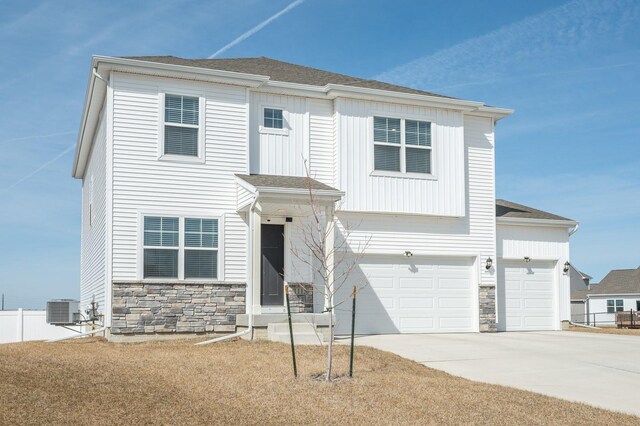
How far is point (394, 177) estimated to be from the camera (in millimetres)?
18297

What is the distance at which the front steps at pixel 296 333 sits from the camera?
14.8 metres

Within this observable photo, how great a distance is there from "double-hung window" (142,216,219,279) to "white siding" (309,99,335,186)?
3.13m

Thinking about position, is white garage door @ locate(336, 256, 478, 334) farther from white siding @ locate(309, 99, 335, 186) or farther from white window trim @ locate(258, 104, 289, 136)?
white window trim @ locate(258, 104, 289, 136)

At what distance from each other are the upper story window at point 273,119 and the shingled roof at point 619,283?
34.8m

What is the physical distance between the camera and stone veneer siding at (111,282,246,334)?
50.4ft

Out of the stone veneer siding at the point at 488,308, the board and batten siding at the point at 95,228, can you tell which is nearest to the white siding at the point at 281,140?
the board and batten siding at the point at 95,228

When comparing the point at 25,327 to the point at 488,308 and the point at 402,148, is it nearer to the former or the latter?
the point at 402,148

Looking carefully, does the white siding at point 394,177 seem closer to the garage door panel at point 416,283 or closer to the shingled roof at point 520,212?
the garage door panel at point 416,283

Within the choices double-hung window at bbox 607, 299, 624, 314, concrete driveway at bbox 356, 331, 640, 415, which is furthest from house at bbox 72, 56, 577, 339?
double-hung window at bbox 607, 299, 624, 314

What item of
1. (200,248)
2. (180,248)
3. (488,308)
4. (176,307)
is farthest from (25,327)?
(488,308)

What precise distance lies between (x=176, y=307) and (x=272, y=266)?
2.53 m

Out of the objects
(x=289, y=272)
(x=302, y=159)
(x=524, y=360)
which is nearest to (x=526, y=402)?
(x=524, y=360)

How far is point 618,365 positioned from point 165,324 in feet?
30.1

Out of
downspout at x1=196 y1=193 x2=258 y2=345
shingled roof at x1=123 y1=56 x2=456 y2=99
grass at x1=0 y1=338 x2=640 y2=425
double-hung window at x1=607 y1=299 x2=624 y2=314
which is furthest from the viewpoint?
double-hung window at x1=607 y1=299 x2=624 y2=314
